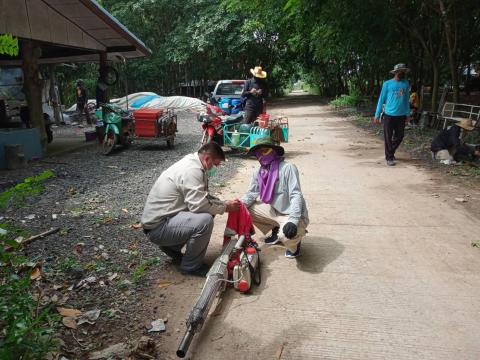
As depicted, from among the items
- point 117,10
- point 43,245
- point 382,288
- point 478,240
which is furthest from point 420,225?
point 117,10

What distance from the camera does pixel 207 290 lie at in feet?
10.5

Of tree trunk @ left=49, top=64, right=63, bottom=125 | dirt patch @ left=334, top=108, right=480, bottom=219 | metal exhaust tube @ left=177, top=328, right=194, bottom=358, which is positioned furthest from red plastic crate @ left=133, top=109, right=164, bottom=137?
tree trunk @ left=49, top=64, right=63, bottom=125

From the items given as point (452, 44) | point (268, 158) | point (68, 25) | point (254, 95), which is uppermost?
point (68, 25)

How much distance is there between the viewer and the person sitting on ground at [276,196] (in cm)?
416

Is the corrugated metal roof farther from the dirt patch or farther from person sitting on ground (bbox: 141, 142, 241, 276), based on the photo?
the dirt patch

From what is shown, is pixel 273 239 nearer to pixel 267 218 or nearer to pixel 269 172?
pixel 267 218

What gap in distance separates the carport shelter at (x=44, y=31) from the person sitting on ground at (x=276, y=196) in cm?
645

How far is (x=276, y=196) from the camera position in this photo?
4355 mm

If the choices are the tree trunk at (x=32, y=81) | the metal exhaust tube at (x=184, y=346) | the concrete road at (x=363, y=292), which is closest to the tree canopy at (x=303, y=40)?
the tree trunk at (x=32, y=81)

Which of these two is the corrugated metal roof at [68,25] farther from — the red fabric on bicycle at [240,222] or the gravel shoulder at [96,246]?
the red fabric on bicycle at [240,222]

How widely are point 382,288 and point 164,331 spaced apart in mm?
1905

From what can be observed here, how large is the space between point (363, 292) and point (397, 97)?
566 cm

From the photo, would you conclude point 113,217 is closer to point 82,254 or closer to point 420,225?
point 82,254

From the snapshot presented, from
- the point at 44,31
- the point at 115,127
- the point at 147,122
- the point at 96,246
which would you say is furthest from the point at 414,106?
the point at 96,246
